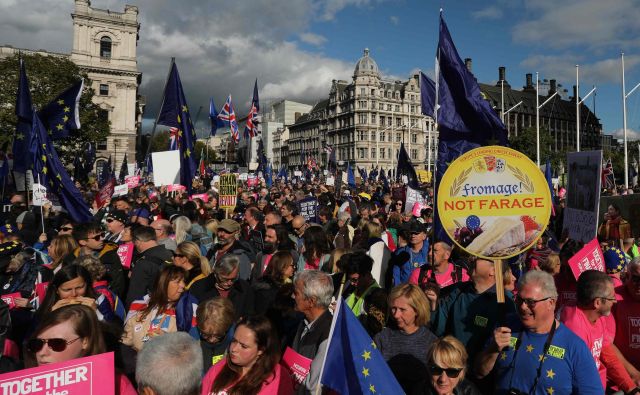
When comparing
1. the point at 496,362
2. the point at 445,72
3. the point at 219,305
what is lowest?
the point at 496,362

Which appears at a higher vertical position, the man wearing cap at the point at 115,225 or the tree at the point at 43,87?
the tree at the point at 43,87

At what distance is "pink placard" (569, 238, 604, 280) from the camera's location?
190 inches

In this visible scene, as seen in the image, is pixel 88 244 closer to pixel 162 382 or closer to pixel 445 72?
pixel 162 382

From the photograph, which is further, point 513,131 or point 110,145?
point 513,131

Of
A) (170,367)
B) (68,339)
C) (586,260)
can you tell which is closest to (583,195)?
(586,260)

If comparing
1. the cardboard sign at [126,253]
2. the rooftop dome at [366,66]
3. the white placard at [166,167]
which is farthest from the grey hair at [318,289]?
the rooftop dome at [366,66]

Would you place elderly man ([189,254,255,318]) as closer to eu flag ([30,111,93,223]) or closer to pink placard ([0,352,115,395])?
pink placard ([0,352,115,395])

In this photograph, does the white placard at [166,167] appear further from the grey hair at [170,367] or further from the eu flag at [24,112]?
the grey hair at [170,367]

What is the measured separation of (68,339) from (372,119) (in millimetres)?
97836

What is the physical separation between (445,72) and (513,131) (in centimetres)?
11974

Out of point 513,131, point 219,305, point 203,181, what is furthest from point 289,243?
point 513,131

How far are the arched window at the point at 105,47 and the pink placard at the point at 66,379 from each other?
73.3 meters

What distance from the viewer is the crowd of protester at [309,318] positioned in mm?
2854

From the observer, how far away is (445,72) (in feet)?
19.6
